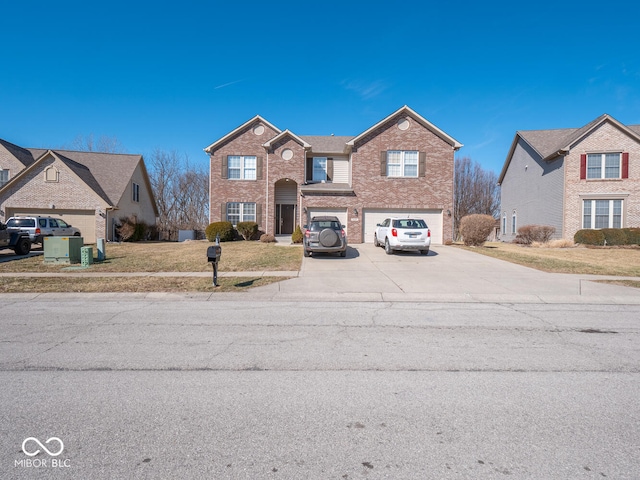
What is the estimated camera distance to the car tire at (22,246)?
16.4m

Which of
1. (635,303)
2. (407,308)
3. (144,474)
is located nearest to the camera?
(144,474)

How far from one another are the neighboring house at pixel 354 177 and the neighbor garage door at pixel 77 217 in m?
8.10

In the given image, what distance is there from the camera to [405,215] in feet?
74.2

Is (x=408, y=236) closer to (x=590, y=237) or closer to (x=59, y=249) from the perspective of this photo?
(x=59, y=249)

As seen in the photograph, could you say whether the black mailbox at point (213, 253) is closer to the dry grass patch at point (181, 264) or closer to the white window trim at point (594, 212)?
the dry grass patch at point (181, 264)

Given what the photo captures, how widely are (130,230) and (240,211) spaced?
25.3 feet

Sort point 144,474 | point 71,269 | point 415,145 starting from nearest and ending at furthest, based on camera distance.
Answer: point 144,474
point 71,269
point 415,145

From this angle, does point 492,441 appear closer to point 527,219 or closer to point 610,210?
point 610,210

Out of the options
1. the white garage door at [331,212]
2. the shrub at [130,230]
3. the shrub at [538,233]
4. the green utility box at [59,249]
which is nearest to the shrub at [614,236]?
the shrub at [538,233]

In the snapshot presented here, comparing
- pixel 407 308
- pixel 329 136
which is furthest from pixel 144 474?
pixel 329 136

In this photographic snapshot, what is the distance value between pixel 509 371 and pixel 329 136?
83.8ft

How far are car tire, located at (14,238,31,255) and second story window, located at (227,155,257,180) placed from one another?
1178cm

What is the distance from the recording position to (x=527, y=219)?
2950 centimetres

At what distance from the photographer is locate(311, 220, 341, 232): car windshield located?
50.3 feet
